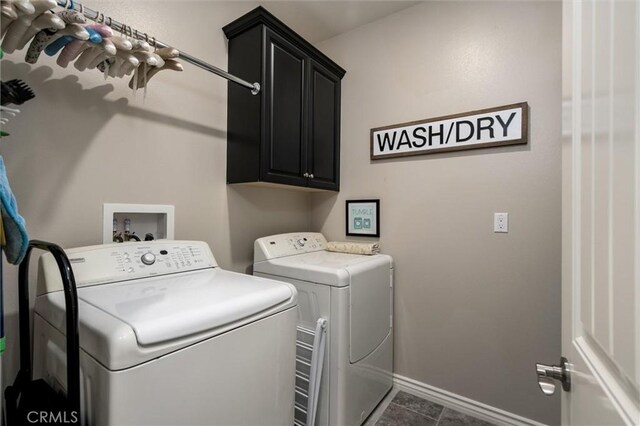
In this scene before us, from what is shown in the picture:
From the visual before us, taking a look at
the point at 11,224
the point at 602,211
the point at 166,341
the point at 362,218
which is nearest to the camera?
the point at 602,211

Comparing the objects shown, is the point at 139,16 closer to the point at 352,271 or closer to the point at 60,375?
the point at 60,375

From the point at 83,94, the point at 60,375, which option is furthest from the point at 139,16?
the point at 60,375

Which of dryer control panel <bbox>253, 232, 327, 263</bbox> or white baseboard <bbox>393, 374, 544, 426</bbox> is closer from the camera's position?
white baseboard <bbox>393, 374, 544, 426</bbox>

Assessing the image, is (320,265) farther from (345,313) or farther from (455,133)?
(455,133)

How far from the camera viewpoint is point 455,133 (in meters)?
1.88

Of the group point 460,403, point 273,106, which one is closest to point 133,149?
point 273,106

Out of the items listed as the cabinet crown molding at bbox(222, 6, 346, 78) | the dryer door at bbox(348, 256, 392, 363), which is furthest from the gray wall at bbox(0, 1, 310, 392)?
the dryer door at bbox(348, 256, 392, 363)

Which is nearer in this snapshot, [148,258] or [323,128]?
[148,258]

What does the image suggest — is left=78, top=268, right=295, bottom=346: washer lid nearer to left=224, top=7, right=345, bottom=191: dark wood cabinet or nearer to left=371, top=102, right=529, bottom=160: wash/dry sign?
left=224, top=7, right=345, bottom=191: dark wood cabinet

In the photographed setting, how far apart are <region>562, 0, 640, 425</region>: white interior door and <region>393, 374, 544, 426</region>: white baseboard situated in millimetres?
1359

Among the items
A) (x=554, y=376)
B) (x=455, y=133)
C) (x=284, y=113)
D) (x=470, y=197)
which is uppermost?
A: (x=284, y=113)

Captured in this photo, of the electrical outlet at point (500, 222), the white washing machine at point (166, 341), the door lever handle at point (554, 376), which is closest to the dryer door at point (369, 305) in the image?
the white washing machine at point (166, 341)

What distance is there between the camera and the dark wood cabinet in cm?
168

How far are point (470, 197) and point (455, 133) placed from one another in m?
0.43
